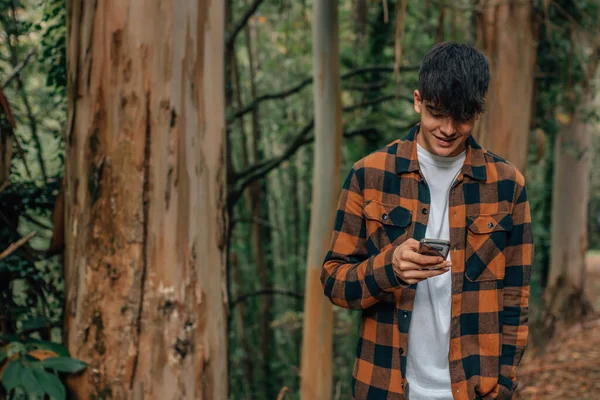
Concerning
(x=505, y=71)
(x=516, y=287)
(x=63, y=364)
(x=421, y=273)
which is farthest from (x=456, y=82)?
(x=505, y=71)

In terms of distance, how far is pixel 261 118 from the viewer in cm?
999

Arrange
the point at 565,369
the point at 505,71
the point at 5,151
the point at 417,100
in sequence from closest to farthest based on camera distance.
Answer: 1. the point at 417,100
2. the point at 5,151
3. the point at 505,71
4. the point at 565,369

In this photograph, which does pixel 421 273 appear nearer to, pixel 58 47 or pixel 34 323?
pixel 34 323

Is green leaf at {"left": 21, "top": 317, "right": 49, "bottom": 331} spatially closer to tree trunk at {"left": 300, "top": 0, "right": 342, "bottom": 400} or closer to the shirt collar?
the shirt collar

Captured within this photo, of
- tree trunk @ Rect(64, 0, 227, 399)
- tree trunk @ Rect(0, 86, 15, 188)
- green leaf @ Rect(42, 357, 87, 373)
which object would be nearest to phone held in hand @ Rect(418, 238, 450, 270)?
tree trunk @ Rect(64, 0, 227, 399)

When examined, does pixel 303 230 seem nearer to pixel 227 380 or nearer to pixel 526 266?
pixel 227 380

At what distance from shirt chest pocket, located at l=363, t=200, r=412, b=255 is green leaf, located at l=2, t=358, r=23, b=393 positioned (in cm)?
130

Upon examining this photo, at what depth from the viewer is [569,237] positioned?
990cm

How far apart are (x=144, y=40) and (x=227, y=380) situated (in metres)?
1.37

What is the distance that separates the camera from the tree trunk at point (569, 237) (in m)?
9.66

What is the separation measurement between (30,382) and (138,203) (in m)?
0.71

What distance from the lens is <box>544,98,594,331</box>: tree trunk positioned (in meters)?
9.66

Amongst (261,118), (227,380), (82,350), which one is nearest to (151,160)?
Result: (82,350)

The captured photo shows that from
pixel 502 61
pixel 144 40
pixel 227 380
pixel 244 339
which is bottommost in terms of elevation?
pixel 244 339
